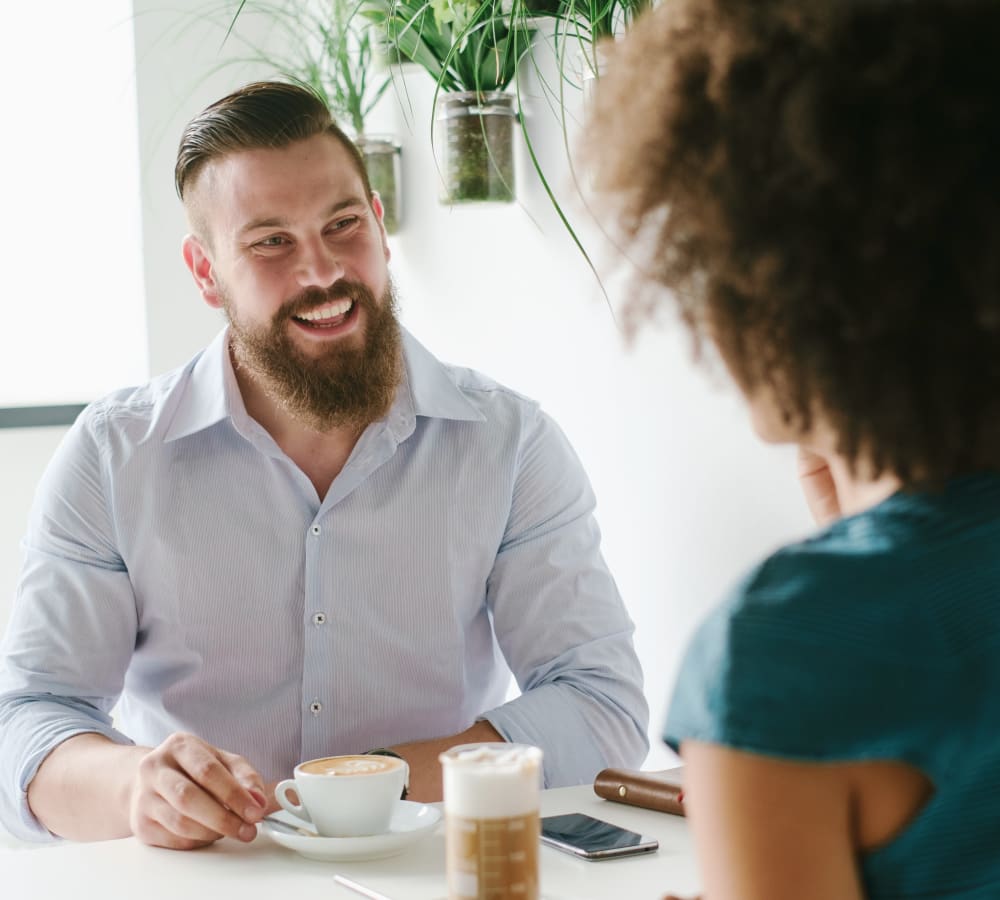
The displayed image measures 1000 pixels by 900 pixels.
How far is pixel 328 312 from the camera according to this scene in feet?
6.24

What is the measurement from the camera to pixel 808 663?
623 mm

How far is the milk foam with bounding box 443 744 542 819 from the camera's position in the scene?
0.93 metres

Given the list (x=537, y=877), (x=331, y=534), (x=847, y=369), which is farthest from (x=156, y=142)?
(x=847, y=369)

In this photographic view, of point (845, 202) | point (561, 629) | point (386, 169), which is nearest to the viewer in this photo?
point (845, 202)

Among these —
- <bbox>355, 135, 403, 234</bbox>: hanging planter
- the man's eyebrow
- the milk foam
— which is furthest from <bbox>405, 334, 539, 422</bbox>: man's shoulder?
the milk foam

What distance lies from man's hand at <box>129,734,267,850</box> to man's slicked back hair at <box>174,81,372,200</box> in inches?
36.9

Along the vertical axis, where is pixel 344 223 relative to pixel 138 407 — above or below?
above

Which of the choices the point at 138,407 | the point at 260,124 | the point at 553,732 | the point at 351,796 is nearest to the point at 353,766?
the point at 351,796

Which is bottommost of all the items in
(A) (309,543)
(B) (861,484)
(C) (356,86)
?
(A) (309,543)

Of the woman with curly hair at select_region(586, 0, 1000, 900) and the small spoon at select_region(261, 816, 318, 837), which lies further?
the small spoon at select_region(261, 816, 318, 837)

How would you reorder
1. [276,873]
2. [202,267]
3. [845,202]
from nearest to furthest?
[845,202]
[276,873]
[202,267]

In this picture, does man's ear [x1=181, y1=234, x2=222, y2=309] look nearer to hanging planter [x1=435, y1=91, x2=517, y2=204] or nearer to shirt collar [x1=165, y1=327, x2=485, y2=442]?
shirt collar [x1=165, y1=327, x2=485, y2=442]

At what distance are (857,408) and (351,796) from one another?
71cm

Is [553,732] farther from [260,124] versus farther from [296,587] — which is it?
[260,124]
